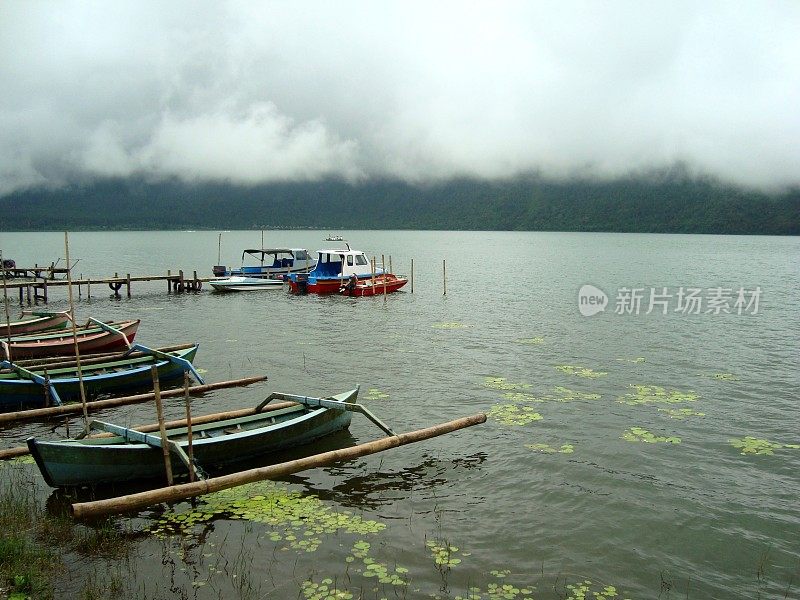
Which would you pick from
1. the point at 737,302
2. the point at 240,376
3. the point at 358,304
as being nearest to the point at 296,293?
the point at 358,304

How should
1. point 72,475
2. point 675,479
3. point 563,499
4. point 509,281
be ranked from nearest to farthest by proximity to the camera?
point 72,475 < point 563,499 < point 675,479 < point 509,281

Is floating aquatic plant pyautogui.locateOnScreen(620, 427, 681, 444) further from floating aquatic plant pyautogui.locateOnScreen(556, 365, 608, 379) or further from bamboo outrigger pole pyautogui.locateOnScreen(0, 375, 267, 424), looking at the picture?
bamboo outrigger pole pyautogui.locateOnScreen(0, 375, 267, 424)

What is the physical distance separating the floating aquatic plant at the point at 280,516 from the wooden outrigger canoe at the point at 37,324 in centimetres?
1657

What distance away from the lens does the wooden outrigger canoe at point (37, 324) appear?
80.3 ft

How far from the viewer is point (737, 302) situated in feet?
149

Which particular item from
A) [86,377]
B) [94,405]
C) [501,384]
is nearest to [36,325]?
[86,377]

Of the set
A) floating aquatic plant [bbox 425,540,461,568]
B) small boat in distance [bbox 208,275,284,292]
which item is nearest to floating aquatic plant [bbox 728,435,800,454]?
floating aquatic plant [bbox 425,540,461,568]

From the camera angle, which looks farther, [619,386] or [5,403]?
[619,386]

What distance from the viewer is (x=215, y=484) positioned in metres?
10.4

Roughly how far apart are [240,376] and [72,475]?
10.7 meters

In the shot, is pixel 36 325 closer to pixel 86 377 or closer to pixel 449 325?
pixel 86 377

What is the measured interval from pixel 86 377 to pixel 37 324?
1016 centimetres

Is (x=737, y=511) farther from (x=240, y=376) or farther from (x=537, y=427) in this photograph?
(x=240, y=376)

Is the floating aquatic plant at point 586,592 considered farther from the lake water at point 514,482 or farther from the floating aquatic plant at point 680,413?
the floating aquatic plant at point 680,413
